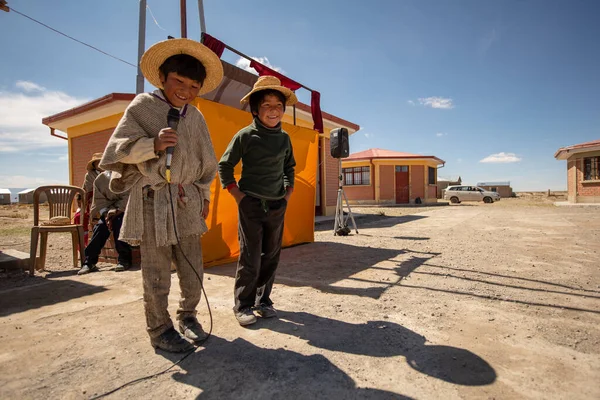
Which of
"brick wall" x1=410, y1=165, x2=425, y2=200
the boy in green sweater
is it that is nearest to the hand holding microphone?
the boy in green sweater

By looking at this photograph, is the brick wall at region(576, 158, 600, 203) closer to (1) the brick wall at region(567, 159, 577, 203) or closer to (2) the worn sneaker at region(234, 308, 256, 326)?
(1) the brick wall at region(567, 159, 577, 203)

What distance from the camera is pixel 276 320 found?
2.35 metres

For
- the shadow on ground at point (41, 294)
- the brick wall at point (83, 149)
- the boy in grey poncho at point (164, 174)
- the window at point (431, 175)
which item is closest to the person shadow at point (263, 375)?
the boy in grey poncho at point (164, 174)

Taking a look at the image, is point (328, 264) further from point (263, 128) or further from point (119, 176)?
point (119, 176)

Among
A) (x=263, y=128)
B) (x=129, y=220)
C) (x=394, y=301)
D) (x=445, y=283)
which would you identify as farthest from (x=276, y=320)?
(x=445, y=283)

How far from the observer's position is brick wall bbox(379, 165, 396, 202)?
2348 cm

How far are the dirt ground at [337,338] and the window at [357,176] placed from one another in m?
20.2

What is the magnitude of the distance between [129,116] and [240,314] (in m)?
1.45

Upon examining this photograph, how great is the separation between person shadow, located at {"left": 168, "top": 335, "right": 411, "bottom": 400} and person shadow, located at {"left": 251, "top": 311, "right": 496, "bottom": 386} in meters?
0.24

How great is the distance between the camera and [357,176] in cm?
2427

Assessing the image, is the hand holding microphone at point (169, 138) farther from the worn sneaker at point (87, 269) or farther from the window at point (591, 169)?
the window at point (591, 169)

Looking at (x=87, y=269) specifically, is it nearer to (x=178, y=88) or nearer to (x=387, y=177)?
(x=178, y=88)

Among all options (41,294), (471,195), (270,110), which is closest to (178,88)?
(270,110)

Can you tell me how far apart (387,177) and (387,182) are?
36cm
